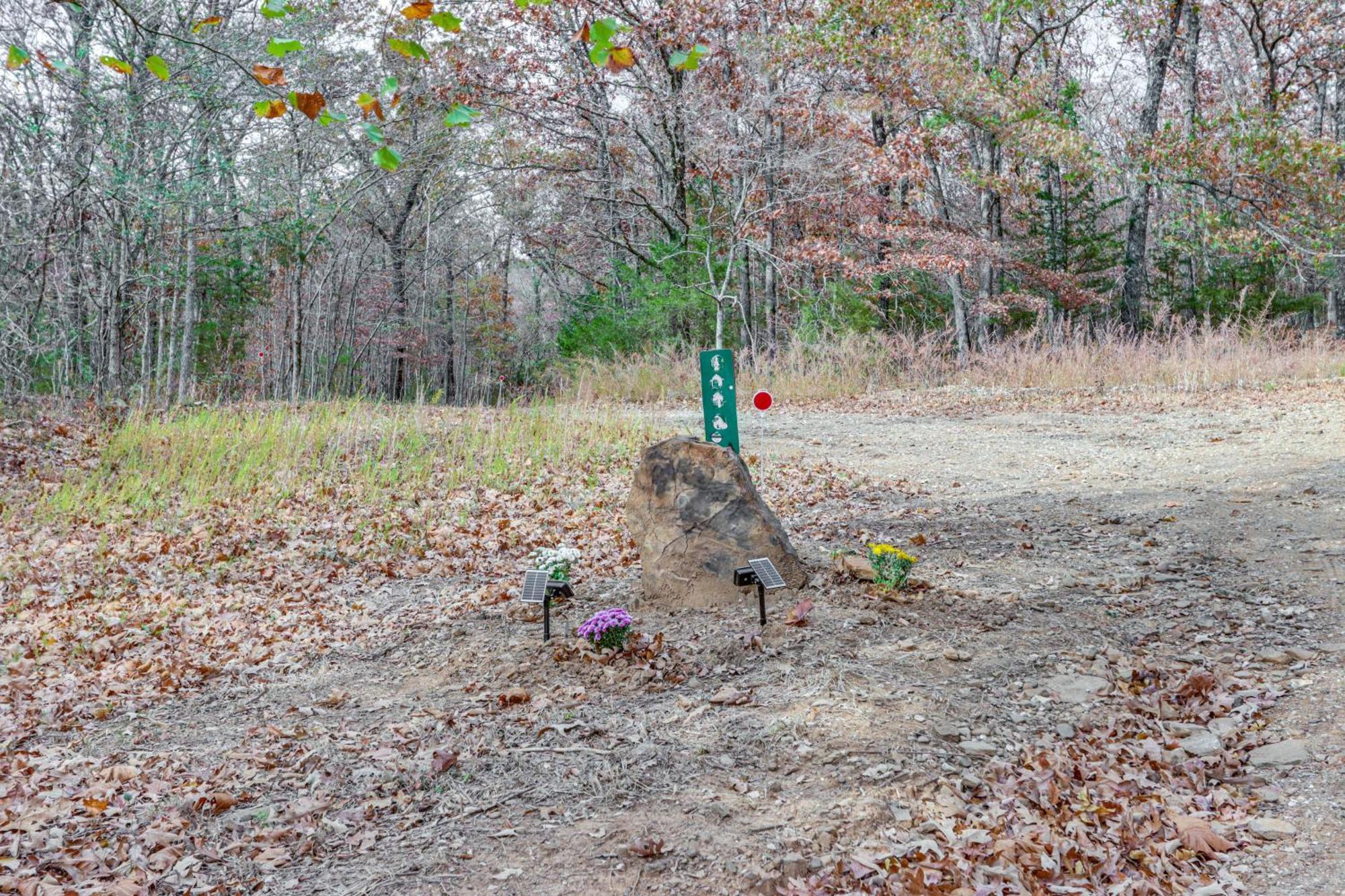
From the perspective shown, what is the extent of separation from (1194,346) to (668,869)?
12.9 m

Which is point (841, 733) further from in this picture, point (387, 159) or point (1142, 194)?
point (1142, 194)

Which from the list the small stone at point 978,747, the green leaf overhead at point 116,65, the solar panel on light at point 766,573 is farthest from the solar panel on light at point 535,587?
the green leaf overhead at point 116,65

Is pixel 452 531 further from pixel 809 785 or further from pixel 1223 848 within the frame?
pixel 1223 848

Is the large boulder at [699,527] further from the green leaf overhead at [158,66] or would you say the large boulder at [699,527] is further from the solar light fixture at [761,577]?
the green leaf overhead at [158,66]

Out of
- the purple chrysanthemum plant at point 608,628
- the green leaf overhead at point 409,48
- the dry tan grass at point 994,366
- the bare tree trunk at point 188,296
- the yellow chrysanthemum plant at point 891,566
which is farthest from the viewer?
the dry tan grass at point 994,366

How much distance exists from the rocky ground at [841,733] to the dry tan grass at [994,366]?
7.00m

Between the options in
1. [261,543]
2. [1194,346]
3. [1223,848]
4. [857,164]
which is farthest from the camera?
[857,164]

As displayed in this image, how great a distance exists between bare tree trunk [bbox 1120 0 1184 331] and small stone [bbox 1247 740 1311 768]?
45.4 feet

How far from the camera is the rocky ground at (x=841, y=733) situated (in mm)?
2514

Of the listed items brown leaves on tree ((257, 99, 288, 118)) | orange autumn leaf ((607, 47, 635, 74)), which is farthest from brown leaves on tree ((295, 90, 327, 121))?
orange autumn leaf ((607, 47, 635, 74))

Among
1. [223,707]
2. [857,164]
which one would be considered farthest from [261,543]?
[857,164]

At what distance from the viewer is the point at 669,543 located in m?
4.59

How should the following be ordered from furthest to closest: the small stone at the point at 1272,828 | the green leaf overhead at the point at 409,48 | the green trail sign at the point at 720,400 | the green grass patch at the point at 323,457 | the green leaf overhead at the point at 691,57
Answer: the green grass patch at the point at 323,457 < the green trail sign at the point at 720,400 < the green leaf overhead at the point at 691,57 < the green leaf overhead at the point at 409,48 < the small stone at the point at 1272,828

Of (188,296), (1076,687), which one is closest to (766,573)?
(1076,687)
